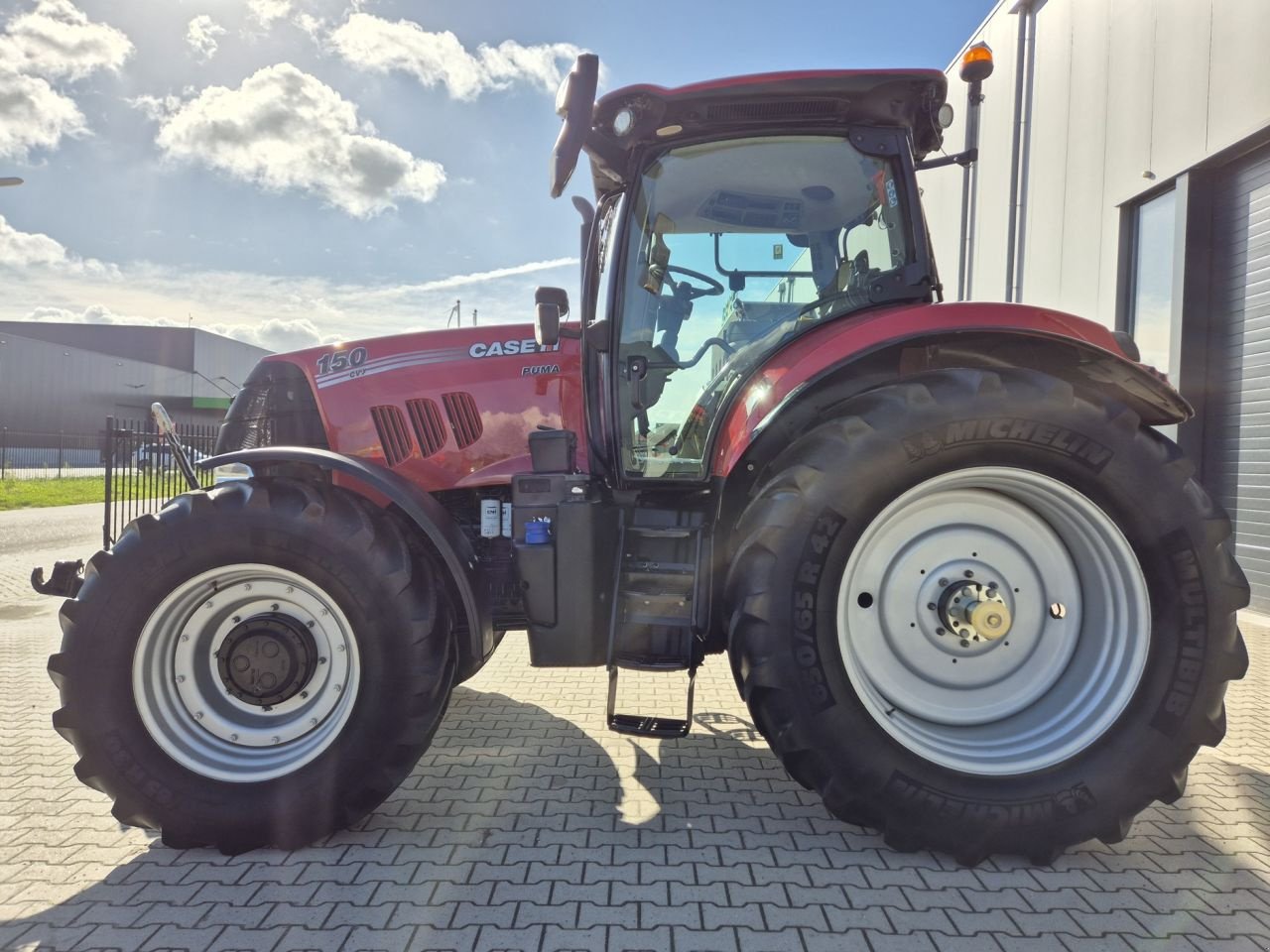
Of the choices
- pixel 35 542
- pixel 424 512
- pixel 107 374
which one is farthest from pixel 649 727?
pixel 107 374

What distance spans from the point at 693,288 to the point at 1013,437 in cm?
125

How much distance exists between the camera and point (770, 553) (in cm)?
231

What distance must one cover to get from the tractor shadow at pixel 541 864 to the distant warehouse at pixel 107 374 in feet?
97.0

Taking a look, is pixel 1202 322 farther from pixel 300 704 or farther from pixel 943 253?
pixel 300 704

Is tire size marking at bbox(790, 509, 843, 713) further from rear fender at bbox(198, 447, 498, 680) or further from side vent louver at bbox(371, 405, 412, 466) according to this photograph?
side vent louver at bbox(371, 405, 412, 466)

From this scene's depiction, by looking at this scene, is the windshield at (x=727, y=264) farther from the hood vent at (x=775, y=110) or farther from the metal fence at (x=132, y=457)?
the metal fence at (x=132, y=457)

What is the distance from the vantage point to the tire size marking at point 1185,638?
2287mm

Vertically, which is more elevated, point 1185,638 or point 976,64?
point 976,64

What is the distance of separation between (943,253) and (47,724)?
1098 cm

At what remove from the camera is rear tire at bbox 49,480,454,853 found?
94.4 inches

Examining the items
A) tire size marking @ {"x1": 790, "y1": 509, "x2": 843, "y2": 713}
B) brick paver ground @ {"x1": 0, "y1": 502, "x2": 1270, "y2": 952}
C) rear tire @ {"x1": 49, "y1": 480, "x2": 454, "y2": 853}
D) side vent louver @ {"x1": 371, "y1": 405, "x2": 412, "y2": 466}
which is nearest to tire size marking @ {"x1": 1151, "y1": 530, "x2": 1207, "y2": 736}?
→ brick paver ground @ {"x1": 0, "y1": 502, "x2": 1270, "y2": 952}

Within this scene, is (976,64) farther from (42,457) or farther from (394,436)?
(42,457)

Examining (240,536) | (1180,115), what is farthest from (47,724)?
(1180,115)

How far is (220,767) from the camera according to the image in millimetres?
2494
